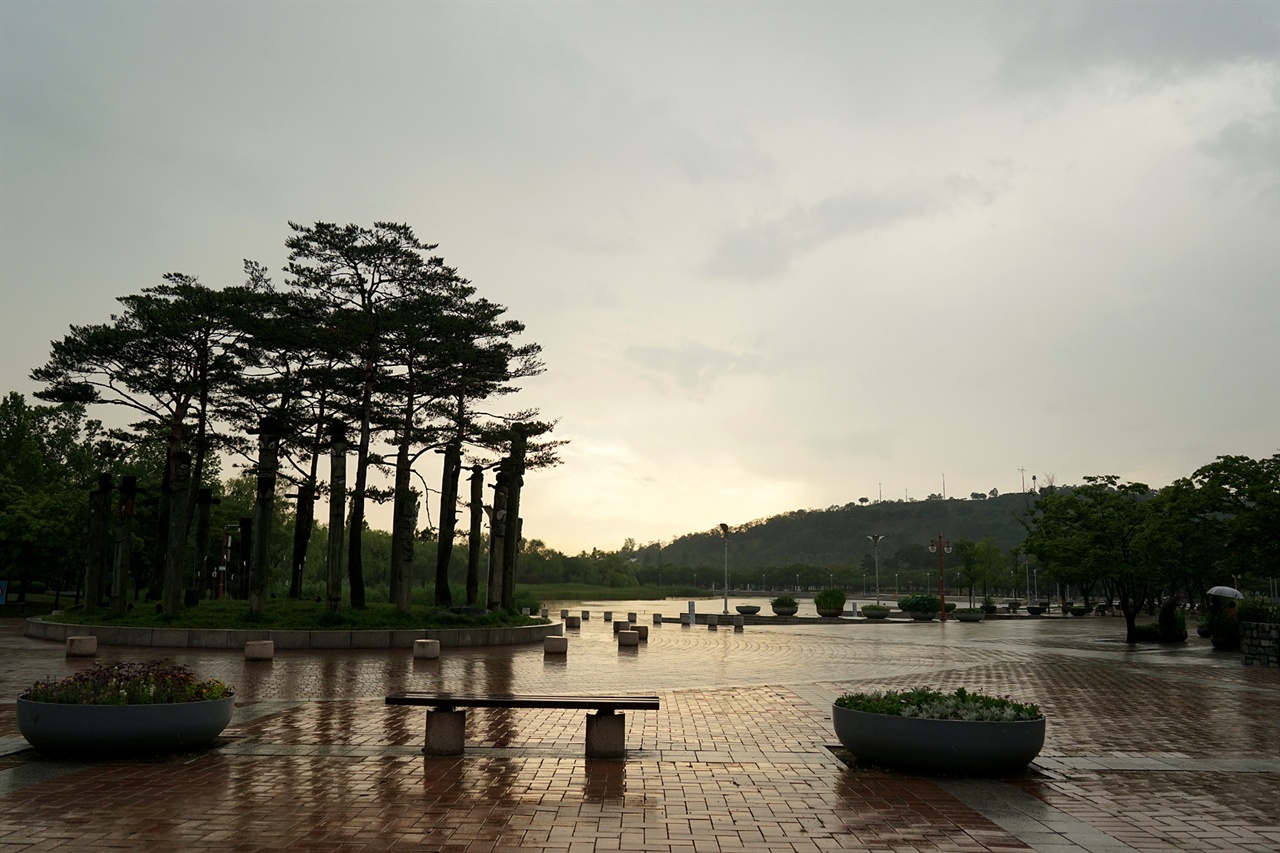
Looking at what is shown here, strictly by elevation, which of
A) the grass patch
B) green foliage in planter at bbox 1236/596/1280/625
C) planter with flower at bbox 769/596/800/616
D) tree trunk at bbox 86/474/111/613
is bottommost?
planter with flower at bbox 769/596/800/616

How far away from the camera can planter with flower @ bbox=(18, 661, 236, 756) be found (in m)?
8.33

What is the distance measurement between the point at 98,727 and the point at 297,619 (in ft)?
56.4

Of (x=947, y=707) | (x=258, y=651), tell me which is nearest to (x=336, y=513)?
(x=258, y=651)

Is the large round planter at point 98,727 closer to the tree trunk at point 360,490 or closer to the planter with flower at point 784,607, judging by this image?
the tree trunk at point 360,490

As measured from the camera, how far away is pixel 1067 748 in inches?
396

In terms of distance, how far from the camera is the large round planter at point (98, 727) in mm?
8312

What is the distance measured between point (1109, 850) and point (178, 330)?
104 feet

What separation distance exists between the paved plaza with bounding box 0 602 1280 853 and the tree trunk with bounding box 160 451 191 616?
9.47 meters

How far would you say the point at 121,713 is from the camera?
8.41 metres

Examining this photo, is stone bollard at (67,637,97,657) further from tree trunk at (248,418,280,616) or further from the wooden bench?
the wooden bench

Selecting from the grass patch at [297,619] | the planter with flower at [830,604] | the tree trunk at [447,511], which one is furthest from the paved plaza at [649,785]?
the planter with flower at [830,604]

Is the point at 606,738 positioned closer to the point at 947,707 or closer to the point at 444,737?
the point at 444,737

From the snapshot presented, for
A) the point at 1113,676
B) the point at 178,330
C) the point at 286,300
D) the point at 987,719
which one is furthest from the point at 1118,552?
the point at 178,330

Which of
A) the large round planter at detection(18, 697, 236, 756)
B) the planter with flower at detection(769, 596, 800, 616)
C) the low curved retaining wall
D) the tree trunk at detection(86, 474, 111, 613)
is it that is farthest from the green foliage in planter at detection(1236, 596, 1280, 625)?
the tree trunk at detection(86, 474, 111, 613)
